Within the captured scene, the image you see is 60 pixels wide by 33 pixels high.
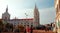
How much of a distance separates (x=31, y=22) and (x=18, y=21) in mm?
8383

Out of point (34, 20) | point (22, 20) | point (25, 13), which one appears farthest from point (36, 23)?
point (25, 13)

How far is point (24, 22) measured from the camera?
96312mm

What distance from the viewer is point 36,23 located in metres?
94.0

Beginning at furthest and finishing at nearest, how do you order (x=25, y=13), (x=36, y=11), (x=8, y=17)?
(x=8, y=17) → (x=36, y=11) → (x=25, y=13)

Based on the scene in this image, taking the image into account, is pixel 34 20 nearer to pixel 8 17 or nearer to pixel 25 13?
pixel 8 17

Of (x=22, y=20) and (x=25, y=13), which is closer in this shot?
(x=25, y=13)

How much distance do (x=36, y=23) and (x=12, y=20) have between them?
1588 centimetres

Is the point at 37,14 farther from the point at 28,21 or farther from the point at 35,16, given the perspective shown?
the point at 28,21

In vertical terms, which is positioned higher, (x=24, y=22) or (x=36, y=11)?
(x=36, y=11)

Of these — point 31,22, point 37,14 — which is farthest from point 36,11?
point 31,22

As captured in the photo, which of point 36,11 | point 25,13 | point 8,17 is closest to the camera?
point 25,13

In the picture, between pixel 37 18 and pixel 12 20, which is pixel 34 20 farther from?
pixel 12 20

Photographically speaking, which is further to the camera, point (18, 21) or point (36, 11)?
point (18, 21)

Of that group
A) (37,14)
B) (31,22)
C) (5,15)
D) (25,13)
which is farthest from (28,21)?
(25,13)
